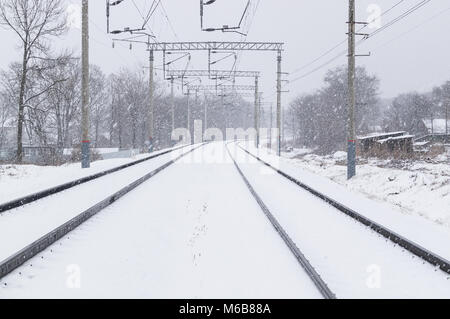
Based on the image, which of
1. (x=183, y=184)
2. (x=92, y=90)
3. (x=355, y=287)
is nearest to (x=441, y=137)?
(x=183, y=184)

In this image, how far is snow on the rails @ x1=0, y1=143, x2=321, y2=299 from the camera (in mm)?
4004

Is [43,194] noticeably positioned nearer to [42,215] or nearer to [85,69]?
[42,215]

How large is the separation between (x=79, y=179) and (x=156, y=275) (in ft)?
28.6

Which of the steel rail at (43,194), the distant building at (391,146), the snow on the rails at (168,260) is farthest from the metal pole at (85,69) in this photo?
the distant building at (391,146)

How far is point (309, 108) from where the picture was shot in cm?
7206

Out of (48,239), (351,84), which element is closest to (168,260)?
(48,239)

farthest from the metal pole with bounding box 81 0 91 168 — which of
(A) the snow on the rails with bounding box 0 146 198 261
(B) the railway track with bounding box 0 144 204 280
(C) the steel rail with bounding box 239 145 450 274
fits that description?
(C) the steel rail with bounding box 239 145 450 274

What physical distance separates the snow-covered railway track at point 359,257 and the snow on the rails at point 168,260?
39cm

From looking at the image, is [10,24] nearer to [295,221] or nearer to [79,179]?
[79,179]

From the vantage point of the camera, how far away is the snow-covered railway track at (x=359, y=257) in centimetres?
415

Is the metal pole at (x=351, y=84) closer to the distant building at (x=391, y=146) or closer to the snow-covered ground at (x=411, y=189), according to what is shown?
the snow-covered ground at (x=411, y=189)

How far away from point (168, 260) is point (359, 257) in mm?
2579

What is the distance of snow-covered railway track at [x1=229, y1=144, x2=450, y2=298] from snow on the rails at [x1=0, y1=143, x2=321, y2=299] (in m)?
0.39

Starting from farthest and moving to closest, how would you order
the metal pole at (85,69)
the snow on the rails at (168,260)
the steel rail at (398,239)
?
the metal pole at (85,69) → the steel rail at (398,239) → the snow on the rails at (168,260)
